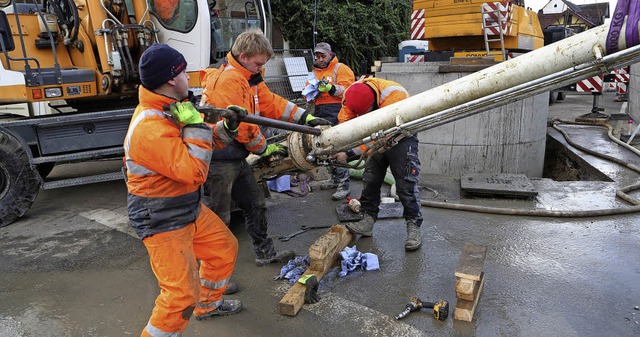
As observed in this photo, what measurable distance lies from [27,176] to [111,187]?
1395mm

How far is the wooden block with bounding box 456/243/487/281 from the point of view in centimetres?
296

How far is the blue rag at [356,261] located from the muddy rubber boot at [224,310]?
0.88 m

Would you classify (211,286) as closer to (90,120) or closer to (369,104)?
(369,104)

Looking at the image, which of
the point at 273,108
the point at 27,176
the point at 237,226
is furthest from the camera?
the point at 27,176

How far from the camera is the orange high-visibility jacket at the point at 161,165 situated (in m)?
2.21

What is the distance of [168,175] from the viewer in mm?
2254

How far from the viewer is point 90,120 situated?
17.7ft

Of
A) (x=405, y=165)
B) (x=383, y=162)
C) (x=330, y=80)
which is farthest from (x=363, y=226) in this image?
(x=330, y=80)

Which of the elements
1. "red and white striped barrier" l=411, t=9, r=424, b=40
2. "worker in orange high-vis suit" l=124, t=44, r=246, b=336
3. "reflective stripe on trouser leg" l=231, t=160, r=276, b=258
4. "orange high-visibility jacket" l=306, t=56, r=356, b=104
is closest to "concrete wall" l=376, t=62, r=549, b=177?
"orange high-visibility jacket" l=306, t=56, r=356, b=104

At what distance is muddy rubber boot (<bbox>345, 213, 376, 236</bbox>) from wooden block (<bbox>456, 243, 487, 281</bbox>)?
40.8 inches

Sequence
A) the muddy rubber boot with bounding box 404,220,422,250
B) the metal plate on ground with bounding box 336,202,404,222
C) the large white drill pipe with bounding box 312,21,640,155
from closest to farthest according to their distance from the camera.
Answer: the large white drill pipe with bounding box 312,21,640,155, the muddy rubber boot with bounding box 404,220,422,250, the metal plate on ground with bounding box 336,202,404,222

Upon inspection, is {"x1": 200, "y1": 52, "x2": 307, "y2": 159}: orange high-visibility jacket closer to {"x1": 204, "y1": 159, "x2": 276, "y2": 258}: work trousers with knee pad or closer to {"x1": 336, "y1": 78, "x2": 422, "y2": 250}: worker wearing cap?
{"x1": 204, "y1": 159, "x2": 276, "y2": 258}: work trousers with knee pad

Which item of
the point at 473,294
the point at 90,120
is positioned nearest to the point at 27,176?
the point at 90,120

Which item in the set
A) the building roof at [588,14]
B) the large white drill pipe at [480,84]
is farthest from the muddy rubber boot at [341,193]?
the building roof at [588,14]
